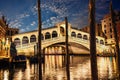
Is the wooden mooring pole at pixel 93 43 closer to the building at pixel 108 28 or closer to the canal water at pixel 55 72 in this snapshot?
the canal water at pixel 55 72

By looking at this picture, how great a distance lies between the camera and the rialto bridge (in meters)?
65.6

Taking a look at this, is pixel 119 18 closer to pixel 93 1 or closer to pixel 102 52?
pixel 102 52

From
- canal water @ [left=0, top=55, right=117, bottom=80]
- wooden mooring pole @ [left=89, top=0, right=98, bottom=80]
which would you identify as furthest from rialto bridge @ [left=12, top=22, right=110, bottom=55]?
wooden mooring pole @ [left=89, top=0, right=98, bottom=80]

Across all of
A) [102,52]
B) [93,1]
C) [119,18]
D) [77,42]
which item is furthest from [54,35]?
[93,1]

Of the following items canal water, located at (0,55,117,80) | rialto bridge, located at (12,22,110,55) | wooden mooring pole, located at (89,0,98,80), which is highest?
rialto bridge, located at (12,22,110,55)

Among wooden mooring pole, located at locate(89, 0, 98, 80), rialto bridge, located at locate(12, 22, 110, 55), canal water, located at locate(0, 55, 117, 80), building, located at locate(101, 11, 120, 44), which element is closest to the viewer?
wooden mooring pole, located at locate(89, 0, 98, 80)

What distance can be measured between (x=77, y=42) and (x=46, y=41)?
10.5 meters

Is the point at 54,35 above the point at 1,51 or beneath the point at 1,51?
above

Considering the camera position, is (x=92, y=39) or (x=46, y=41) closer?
(x=92, y=39)

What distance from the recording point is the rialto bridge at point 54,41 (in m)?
65.6

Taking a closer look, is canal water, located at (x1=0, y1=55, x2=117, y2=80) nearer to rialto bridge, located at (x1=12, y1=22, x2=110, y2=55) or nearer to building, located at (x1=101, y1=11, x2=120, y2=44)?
rialto bridge, located at (x1=12, y1=22, x2=110, y2=55)

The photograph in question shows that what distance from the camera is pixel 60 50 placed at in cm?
8344

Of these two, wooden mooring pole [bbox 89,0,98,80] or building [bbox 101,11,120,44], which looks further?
building [bbox 101,11,120,44]

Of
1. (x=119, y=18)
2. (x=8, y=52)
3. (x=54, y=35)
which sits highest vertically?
(x=119, y=18)
